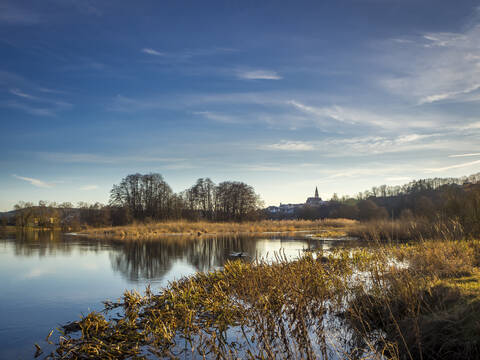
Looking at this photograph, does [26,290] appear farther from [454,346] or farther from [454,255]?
[454,255]

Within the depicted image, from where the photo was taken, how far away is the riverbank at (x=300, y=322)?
14.7 feet

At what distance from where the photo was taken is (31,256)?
16844mm

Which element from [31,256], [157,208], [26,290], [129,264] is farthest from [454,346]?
[157,208]

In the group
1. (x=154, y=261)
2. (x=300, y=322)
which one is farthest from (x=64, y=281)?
(x=300, y=322)

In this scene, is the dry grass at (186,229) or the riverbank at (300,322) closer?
the riverbank at (300,322)

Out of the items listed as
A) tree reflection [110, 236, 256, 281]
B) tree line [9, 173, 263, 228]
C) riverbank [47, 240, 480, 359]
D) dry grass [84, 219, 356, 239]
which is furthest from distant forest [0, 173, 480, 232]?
riverbank [47, 240, 480, 359]

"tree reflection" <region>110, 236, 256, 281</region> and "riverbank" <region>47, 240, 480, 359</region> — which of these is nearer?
"riverbank" <region>47, 240, 480, 359</region>

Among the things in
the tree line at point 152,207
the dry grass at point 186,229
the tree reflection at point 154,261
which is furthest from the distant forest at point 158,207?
the tree reflection at point 154,261

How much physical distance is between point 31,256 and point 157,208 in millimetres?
32261

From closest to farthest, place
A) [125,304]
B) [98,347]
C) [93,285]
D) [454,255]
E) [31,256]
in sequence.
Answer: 1. [98,347]
2. [125,304]
3. [454,255]
4. [93,285]
5. [31,256]

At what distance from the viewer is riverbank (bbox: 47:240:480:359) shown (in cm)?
449

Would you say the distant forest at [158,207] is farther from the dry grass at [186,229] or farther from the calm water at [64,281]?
the calm water at [64,281]

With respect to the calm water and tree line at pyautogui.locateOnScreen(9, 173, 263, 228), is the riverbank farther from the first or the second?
tree line at pyautogui.locateOnScreen(9, 173, 263, 228)

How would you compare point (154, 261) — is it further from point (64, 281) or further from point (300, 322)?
point (300, 322)
